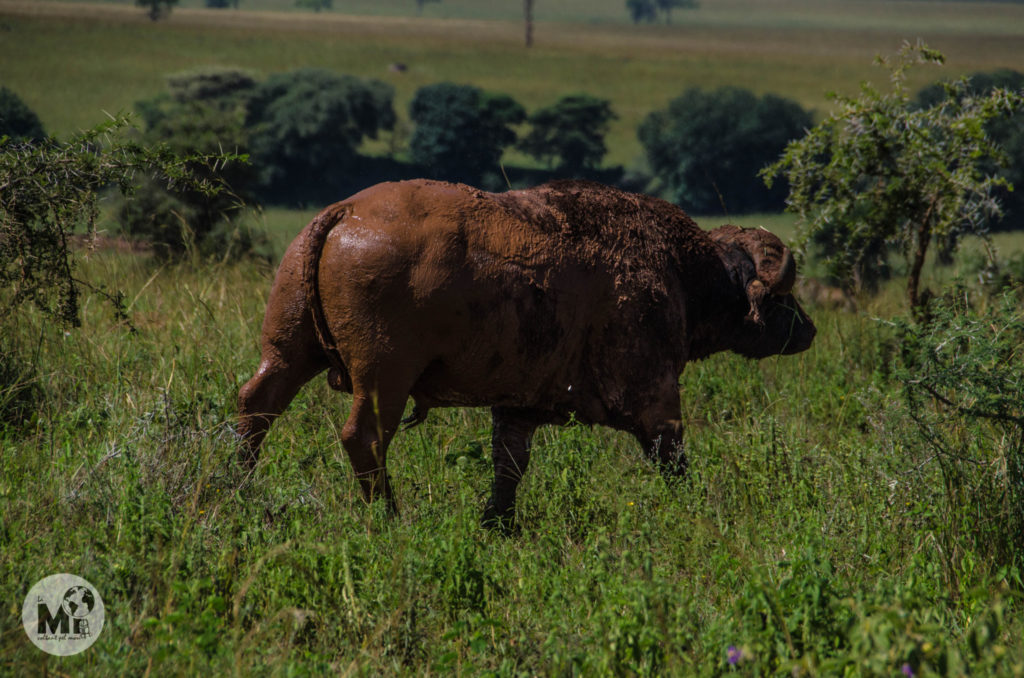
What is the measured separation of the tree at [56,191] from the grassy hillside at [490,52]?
20.2 m

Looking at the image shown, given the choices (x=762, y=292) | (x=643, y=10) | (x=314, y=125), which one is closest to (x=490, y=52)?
(x=314, y=125)

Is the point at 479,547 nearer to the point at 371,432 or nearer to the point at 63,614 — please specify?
the point at 371,432

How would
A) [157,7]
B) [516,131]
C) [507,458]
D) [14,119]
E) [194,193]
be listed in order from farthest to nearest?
[157,7]
[516,131]
[194,193]
[14,119]
[507,458]

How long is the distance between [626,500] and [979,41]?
161 ft

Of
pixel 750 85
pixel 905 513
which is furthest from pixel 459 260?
pixel 750 85

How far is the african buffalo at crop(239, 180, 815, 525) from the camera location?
4.34 metres

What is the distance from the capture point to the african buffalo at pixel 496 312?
434 cm

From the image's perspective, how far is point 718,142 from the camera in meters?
33.4

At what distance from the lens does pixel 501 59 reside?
178 feet

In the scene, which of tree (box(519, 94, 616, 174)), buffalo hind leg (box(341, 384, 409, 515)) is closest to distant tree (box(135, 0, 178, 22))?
tree (box(519, 94, 616, 174))

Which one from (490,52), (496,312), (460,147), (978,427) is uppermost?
(496,312)

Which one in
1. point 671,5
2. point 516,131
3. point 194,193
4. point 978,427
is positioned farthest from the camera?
point 671,5

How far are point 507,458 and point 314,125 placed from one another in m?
27.9

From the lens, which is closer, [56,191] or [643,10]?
[56,191]
